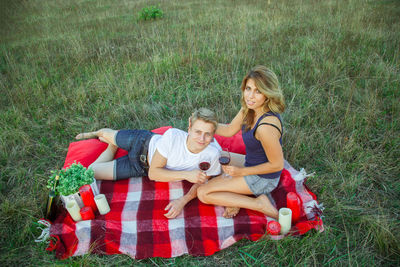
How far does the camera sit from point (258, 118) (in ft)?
9.34

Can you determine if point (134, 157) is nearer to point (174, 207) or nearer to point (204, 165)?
point (174, 207)

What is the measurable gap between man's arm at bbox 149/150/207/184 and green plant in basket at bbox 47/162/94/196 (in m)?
0.70

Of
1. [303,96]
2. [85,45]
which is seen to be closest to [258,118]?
[303,96]

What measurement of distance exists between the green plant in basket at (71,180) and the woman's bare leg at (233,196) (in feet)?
4.13

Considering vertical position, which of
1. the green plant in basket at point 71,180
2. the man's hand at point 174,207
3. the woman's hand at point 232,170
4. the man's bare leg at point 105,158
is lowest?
the man's hand at point 174,207

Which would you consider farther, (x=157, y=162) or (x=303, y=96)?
(x=303, y=96)

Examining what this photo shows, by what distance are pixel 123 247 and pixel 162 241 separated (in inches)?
15.4

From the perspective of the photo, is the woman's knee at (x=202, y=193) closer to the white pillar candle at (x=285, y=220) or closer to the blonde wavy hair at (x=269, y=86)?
the white pillar candle at (x=285, y=220)

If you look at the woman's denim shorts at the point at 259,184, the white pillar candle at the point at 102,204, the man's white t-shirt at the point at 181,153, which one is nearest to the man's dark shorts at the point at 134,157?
the man's white t-shirt at the point at 181,153

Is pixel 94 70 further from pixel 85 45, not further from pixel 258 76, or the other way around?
pixel 258 76

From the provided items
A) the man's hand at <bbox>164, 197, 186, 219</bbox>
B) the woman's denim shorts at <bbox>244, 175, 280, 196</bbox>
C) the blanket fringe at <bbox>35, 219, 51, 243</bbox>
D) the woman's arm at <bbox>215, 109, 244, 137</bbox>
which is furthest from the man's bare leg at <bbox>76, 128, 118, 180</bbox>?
the woman's denim shorts at <bbox>244, 175, 280, 196</bbox>

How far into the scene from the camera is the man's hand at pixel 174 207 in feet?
10.1

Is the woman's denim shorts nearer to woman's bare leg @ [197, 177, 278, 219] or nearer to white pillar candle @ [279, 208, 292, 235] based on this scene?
woman's bare leg @ [197, 177, 278, 219]

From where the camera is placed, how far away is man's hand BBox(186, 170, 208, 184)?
3.04 meters
